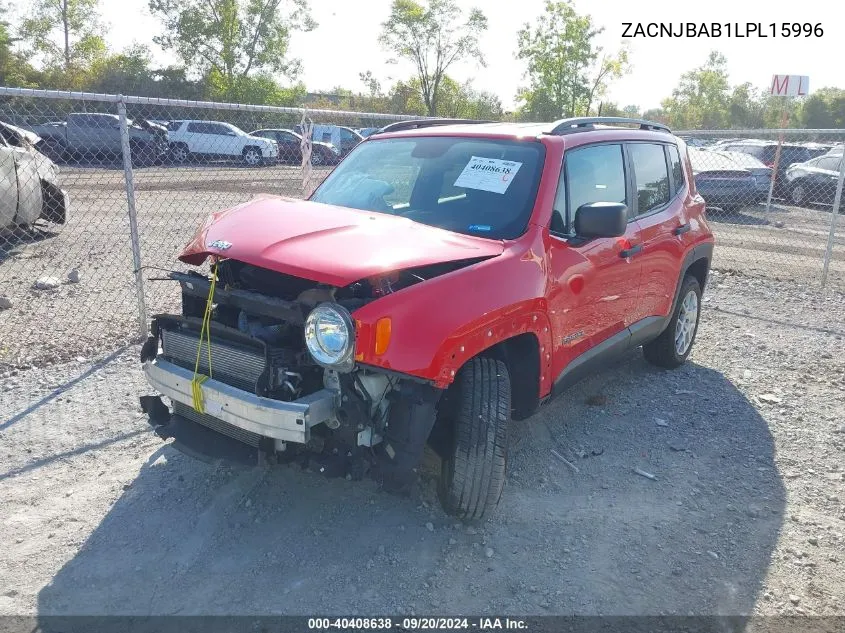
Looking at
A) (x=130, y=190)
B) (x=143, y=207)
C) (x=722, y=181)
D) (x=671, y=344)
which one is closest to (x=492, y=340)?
(x=671, y=344)

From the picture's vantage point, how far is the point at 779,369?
5.86 metres

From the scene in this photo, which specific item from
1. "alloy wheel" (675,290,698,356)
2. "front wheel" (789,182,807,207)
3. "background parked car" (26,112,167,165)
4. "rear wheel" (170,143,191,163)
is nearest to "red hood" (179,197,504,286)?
"alloy wheel" (675,290,698,356)

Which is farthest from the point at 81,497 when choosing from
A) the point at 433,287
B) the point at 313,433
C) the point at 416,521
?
the point at 433,287

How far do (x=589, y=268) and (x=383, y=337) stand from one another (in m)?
1.63

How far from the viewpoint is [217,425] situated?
3.34 meters

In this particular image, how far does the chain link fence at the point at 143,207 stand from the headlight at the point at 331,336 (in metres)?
1.26

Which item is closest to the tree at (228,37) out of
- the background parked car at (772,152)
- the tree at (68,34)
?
the tree at (68,34)

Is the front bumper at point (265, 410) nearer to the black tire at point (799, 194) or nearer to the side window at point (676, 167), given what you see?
the side window at point (676, 167)

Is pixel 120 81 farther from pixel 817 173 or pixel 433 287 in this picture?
pixel 433 287

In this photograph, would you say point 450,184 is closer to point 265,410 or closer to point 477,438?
point 477,438

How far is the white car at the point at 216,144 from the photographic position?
46.2 feet

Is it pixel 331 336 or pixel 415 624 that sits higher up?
pixel 331 336

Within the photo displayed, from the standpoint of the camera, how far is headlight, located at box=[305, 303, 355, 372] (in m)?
2.81

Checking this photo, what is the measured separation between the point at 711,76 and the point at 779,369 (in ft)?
194
